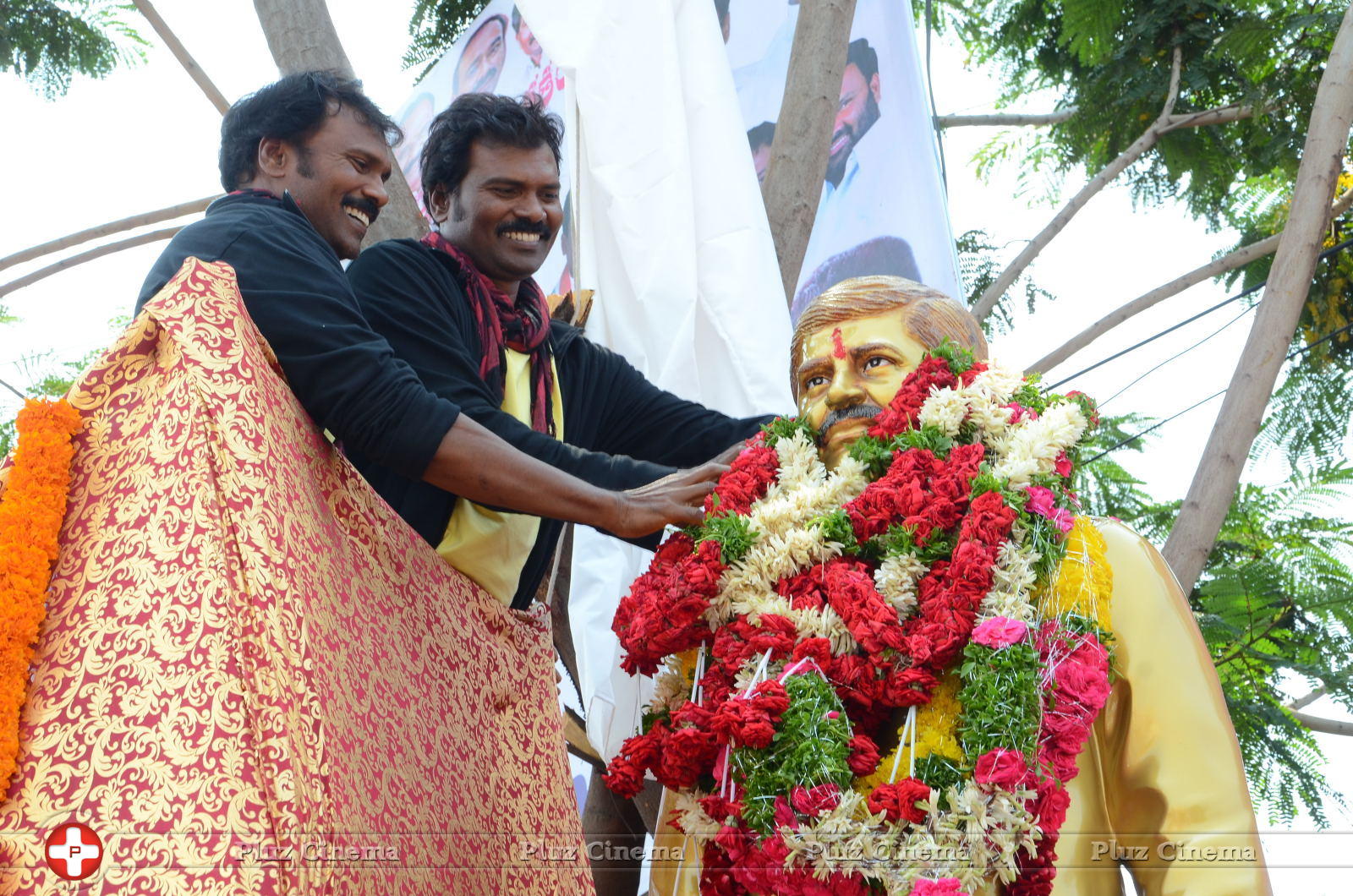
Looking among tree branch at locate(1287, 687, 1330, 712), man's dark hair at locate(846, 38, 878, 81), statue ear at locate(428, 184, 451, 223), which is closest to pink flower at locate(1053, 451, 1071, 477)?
statue ear at locate(428, 184, 451, 223)

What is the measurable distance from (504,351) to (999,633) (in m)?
1.68

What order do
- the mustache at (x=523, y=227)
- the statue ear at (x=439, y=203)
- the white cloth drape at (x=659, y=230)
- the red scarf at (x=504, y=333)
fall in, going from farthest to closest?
the white cloth drape at (x=659, y=230) → the statue ear at (x=439, y=203) → the mustache at (x=523, y=227) → the red scarf at (x=504, y=333)

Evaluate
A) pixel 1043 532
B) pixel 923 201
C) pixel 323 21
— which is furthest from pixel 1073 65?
pixel 1043 532

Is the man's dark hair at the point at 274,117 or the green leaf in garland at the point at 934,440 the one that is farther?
the man's dark hair at the point at 274,117

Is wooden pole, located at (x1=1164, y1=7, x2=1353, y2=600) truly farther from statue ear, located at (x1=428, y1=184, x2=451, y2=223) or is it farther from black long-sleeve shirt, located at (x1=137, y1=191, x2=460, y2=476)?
black long-sleeve shirt, located at (x1=137, y1=191, x2=460, y2=476)

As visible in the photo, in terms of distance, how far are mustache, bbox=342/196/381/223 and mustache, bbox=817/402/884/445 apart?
1.37m

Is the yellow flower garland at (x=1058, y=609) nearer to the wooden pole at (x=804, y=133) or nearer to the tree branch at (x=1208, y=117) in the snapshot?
the wooden pole at (x=804, y=133)

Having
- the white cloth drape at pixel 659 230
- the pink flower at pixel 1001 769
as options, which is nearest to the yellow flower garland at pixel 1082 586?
the pink flower at pixel 1001 769

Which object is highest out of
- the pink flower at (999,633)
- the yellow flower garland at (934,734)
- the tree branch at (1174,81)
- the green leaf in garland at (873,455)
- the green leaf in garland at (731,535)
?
the tree branch at (1174,81)

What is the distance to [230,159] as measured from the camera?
3822 mm

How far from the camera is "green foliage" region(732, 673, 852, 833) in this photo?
9.55 feet

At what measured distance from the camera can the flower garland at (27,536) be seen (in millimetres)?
2570

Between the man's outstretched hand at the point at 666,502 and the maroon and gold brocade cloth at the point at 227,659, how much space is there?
1.69 ft

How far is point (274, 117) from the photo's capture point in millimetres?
3797
